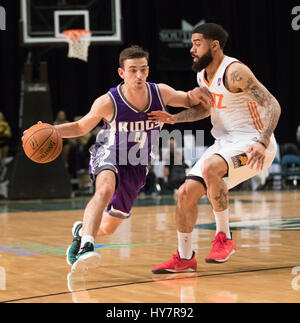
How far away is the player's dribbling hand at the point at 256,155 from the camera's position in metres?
4.19

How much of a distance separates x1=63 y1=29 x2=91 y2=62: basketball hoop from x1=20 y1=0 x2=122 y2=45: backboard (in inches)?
4.1

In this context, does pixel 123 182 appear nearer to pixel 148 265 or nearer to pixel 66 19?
pixel 148 265

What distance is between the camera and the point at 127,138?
4910 mm

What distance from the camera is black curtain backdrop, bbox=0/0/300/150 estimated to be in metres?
17.0

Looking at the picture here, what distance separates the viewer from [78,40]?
13.0m

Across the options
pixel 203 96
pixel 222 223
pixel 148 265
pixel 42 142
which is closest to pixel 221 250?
pixel 222 223

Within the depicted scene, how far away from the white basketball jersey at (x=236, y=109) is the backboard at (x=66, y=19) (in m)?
8.56

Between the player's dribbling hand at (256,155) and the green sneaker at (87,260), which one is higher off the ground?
the player's dribbling hand at (256,155)

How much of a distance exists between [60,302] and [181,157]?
10784 millimetres

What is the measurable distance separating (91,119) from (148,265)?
3.91 feet

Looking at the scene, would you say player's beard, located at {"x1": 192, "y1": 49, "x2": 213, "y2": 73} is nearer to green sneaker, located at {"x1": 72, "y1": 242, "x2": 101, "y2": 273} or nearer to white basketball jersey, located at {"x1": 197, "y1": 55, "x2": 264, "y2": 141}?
white basketball jersey, located at {"x1": 197, "y1": 55, "x2": 264, "y2": 141}

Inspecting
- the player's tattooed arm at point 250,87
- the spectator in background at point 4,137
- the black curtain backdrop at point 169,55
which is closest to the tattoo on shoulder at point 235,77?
the player's tattooed arm at point 250,87

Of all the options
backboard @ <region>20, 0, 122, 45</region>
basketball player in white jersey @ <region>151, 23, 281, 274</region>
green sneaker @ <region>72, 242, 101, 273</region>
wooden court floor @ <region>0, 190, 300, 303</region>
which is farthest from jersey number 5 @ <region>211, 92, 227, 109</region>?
backboard @ <region>20, 0, 122, 45</region>

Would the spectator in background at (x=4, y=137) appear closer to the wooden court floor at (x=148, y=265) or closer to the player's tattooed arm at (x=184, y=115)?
the wooden court floor at (x=148, y=265)
